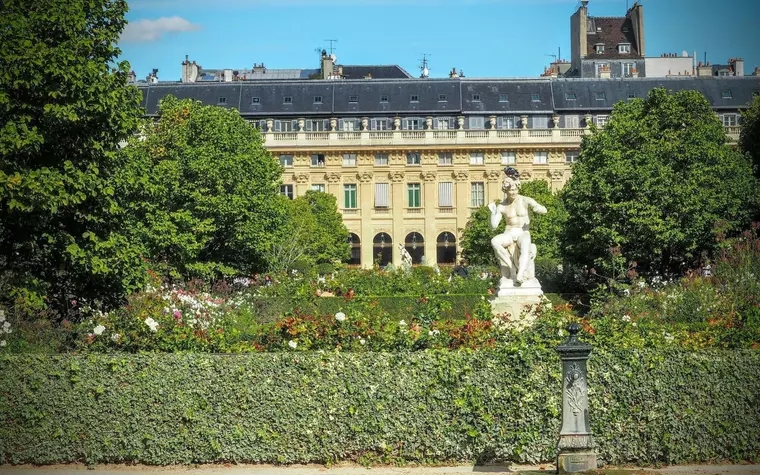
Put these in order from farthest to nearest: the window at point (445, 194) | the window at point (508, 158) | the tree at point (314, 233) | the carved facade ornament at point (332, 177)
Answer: the window at point (445, 194) < the carved facade ornament at point (332, 177) < the window at point (508, 158) < the tree at point (314, 233)

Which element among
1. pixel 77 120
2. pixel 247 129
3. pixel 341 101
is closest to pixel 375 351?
pixel 77 120

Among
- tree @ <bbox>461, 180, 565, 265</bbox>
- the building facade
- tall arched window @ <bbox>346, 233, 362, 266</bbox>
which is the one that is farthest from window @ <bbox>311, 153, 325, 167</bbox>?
tree @ <bbox>461, 180, 565, 265</bbox>

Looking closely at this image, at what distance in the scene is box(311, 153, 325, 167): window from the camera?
90812 mm

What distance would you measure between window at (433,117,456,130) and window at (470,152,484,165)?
235cm

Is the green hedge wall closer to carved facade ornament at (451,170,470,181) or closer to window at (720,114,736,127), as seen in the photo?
window at (720,114,736,127)

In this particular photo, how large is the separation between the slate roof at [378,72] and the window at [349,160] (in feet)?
23.0

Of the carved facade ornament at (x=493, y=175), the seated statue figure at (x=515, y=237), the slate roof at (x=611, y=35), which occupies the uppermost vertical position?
the slate roof at (x=611, y=35)

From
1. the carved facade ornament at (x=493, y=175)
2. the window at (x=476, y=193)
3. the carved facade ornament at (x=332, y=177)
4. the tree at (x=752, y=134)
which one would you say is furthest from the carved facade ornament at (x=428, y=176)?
the tree at (x=752, y=134)

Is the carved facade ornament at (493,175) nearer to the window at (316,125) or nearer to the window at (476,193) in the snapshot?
the window at (476,193)

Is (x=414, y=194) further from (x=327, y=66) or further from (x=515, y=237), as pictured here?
(x=515, y=237)

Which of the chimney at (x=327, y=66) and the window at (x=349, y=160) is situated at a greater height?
the chimney at (x=327, y=66)

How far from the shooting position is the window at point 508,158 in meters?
90.2

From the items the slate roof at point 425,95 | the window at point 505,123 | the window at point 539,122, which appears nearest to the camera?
the slate roof at point 425,95

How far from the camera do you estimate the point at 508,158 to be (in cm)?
9062
